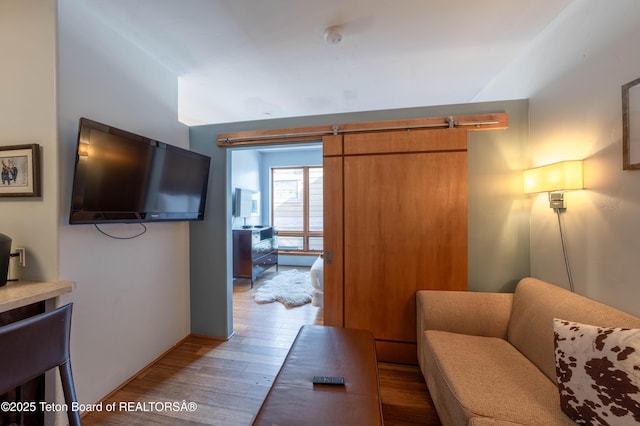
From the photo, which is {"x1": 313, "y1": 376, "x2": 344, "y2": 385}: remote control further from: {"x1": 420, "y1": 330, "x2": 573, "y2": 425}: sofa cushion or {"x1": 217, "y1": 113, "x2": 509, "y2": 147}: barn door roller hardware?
{"x1": 217, "y1": 113, "x2": 509, "y2": 147}: barn door roller hardware

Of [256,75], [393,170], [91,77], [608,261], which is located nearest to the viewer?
[608,261]

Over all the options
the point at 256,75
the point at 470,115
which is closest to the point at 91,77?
the point at 256,75

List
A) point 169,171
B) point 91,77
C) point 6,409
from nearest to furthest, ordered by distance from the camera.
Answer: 1. point 6,409
2. point 91,77
3. point 169,171

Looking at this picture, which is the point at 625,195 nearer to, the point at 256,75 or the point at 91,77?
the point at 256,75

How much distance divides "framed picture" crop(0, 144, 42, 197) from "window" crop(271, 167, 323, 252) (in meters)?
4.74

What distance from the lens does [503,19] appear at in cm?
180

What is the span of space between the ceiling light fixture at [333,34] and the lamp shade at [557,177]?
6.20ft

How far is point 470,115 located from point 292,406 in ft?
8.51

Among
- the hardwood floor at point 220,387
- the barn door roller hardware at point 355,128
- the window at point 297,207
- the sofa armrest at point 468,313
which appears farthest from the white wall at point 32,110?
the window at point 297,207

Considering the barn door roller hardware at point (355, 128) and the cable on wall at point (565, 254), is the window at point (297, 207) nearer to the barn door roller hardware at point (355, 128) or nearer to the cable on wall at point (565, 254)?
the barn door roller hardware at point (355, 128)

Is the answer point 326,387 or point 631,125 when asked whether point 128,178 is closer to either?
point 326,387

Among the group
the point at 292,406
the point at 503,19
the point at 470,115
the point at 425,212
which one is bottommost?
the point at 292,406

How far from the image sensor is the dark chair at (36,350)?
0.86m

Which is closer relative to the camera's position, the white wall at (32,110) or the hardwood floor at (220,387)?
the white wall at (32,110)
